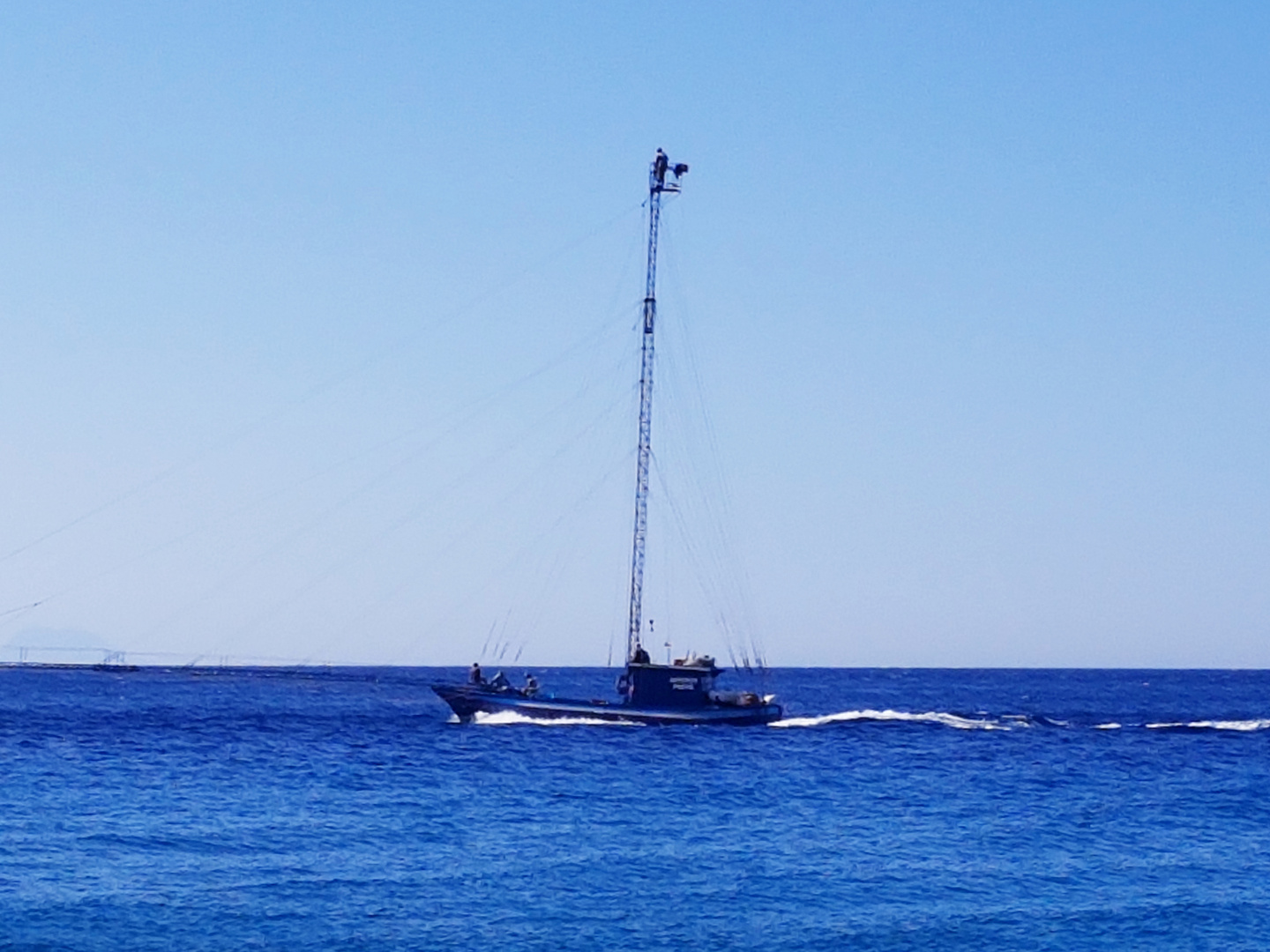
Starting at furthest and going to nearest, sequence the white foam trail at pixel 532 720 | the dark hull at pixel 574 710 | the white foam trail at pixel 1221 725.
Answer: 1. the white foam trail at pixel 1221 725
2. the white foam trail at pixel 532 720
3. the dark hull at pixel 574 710

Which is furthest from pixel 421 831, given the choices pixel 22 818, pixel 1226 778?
→ pixel 1226 778

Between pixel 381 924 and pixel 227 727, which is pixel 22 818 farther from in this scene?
pixel 227 727

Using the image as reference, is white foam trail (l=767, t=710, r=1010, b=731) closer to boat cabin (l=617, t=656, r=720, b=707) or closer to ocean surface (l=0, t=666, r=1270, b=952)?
boat cabin (l=617, t=656, r=720, b=707)

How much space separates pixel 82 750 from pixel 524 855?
1592 inches

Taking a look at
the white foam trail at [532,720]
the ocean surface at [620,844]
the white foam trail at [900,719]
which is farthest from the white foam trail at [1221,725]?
the white foam trail at [532,720]

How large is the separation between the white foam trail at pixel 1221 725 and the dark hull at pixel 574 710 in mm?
33890

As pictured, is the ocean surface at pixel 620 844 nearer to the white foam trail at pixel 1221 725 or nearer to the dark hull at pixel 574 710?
the dark hull at pixel 574 710

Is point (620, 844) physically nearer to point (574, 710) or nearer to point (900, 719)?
point (574, 710)

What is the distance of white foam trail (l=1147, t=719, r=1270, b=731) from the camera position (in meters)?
113

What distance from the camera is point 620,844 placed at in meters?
47.4

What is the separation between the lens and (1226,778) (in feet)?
239

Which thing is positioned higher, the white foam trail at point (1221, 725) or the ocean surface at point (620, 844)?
the white foam trail at point (1221, 725)

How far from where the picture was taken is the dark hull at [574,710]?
94562 mm

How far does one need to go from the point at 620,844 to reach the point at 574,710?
4882cm
